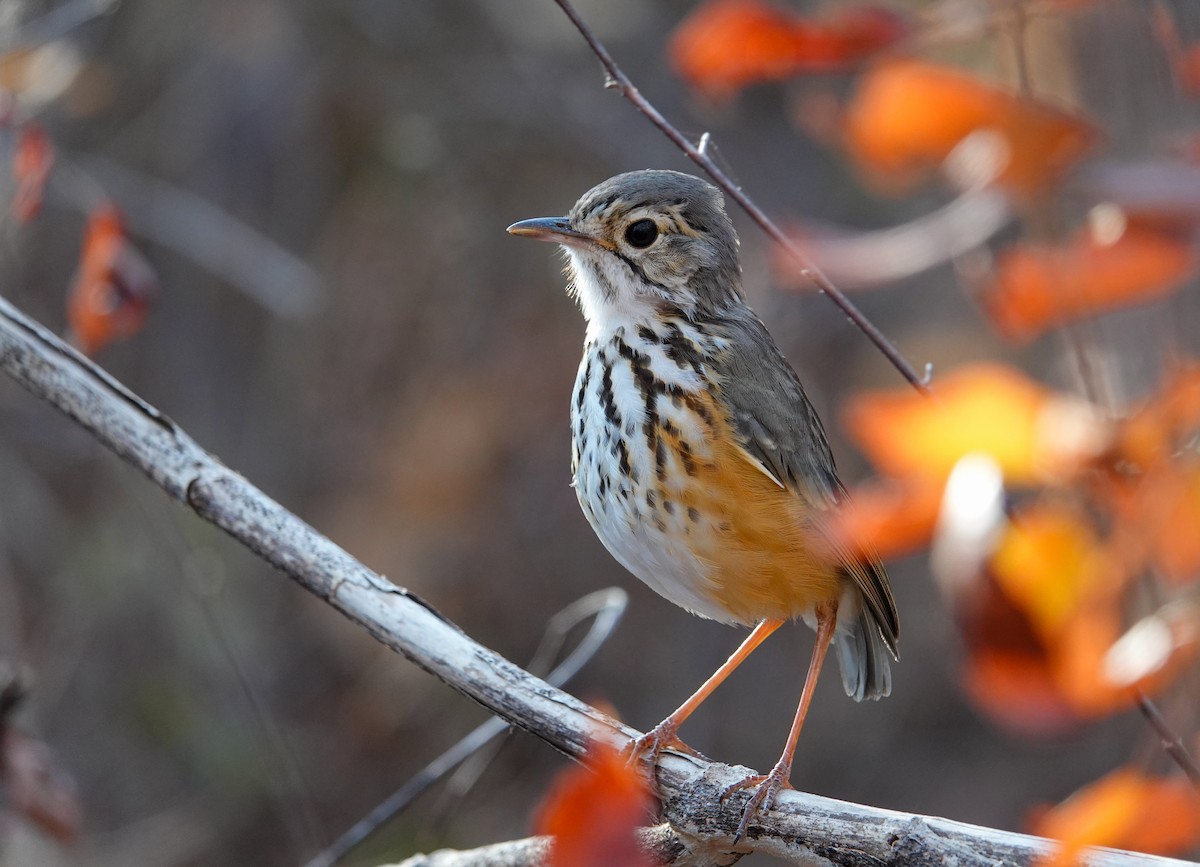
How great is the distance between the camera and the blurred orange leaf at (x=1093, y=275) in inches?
73.1

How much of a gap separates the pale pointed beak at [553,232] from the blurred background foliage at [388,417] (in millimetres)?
2902

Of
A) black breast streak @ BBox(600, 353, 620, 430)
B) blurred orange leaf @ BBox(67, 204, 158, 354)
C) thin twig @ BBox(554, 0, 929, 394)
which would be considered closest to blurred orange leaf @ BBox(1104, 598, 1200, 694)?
thin twig @ BBox(554, 0, 929, 394)

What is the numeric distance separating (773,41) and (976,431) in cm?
110

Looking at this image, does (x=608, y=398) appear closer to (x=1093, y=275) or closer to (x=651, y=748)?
(x=651, y=748)

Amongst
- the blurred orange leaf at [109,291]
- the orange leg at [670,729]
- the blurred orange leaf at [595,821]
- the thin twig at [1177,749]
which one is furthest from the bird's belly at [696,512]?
the blurred orange leaf at [595,821]

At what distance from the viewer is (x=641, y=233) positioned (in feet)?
11.8

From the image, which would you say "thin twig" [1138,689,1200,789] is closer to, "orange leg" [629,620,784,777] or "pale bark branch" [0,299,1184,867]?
"pale bark branch" [0,299,1184,867]

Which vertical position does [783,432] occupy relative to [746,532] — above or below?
above

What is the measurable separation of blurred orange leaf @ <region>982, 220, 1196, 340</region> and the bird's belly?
1.11 m

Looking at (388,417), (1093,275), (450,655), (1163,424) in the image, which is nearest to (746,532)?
(450,655)

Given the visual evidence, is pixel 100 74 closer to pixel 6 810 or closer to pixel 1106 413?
pixel 6 810

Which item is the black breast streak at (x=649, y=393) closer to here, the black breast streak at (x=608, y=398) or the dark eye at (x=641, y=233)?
the black breast streak at (x=608, y=398)

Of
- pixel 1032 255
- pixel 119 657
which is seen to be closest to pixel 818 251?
pixel 1032 255

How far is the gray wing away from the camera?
3.36 m
